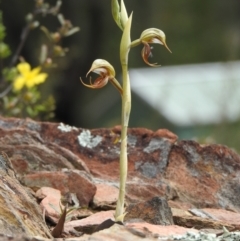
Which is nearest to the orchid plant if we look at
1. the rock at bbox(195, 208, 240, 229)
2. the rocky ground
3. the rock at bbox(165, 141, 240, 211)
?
the rocky ground

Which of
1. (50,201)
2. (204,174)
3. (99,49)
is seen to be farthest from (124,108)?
(99,49)

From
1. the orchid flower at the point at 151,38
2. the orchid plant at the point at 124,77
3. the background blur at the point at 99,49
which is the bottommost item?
the background blur at the point at 99,49

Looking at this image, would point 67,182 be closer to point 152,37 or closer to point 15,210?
point 15,210

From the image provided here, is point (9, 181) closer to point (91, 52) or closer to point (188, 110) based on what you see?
point (188, 110)

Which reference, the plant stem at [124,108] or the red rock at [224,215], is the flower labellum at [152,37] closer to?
the plant stem at [124,108]

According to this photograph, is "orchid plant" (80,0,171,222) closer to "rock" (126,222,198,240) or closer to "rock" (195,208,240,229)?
"rock" (126,222,198,240)

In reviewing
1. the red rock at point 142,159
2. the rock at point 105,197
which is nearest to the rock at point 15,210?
the rock at point 105,197
